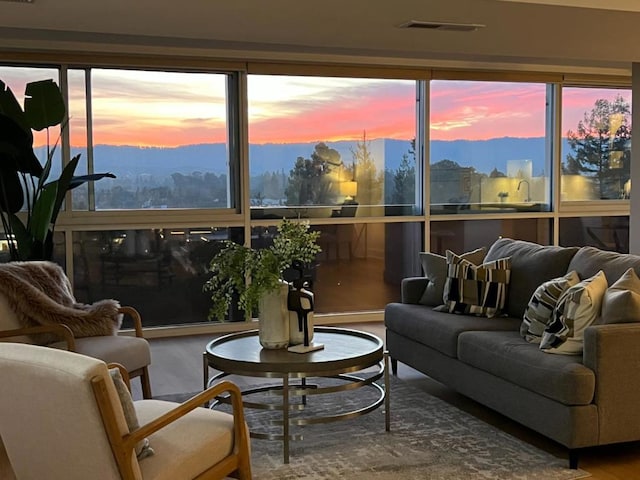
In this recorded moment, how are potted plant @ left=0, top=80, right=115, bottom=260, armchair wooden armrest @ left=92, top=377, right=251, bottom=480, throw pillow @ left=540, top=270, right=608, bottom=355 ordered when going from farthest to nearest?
potted plant @ left=0, top=80, right=115, bottom=260 < throw pillow @ left=540, top=270, right=608, bottom=355 < armchair wooden armrest @ left=92, top=377, right=251, bottom=480

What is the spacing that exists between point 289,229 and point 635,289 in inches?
66.9

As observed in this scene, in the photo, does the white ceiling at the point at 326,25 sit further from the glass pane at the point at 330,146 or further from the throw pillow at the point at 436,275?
the throw pillow at the point at 436,275

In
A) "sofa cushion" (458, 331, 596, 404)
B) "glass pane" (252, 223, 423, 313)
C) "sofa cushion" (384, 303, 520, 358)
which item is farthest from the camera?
"glass pane" (252, 223, 423, 313)

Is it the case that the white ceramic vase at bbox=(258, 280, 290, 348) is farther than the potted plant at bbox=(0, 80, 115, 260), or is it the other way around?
the potted plant at bbox=(0, 80, 115, 260)

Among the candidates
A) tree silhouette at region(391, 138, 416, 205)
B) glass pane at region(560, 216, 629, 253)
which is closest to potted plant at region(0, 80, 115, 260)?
tree silhouette at region(391, 138, 416, 205)

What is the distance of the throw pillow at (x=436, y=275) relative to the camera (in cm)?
493

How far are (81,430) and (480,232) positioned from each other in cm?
575

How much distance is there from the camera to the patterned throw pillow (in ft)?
15.0

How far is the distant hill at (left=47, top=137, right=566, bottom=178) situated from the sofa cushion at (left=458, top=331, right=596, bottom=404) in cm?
320

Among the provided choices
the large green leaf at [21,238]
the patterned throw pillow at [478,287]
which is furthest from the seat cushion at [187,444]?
the large green leaf at [21,238]

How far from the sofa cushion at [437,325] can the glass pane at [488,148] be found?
2.66 meters

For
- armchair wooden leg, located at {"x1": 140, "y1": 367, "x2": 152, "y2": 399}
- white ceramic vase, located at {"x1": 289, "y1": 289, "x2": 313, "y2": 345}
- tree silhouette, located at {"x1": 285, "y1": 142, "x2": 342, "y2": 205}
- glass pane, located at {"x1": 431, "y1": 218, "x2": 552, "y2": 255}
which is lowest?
armchair wooden leg, located at {"x1": 140, "y1": 367, "x2": 152, "y2": 399}

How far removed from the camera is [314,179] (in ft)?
22.9

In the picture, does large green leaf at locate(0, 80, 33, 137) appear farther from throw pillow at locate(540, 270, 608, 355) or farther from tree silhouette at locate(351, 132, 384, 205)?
throw pillow at locate(540, 270, 608, 355)
